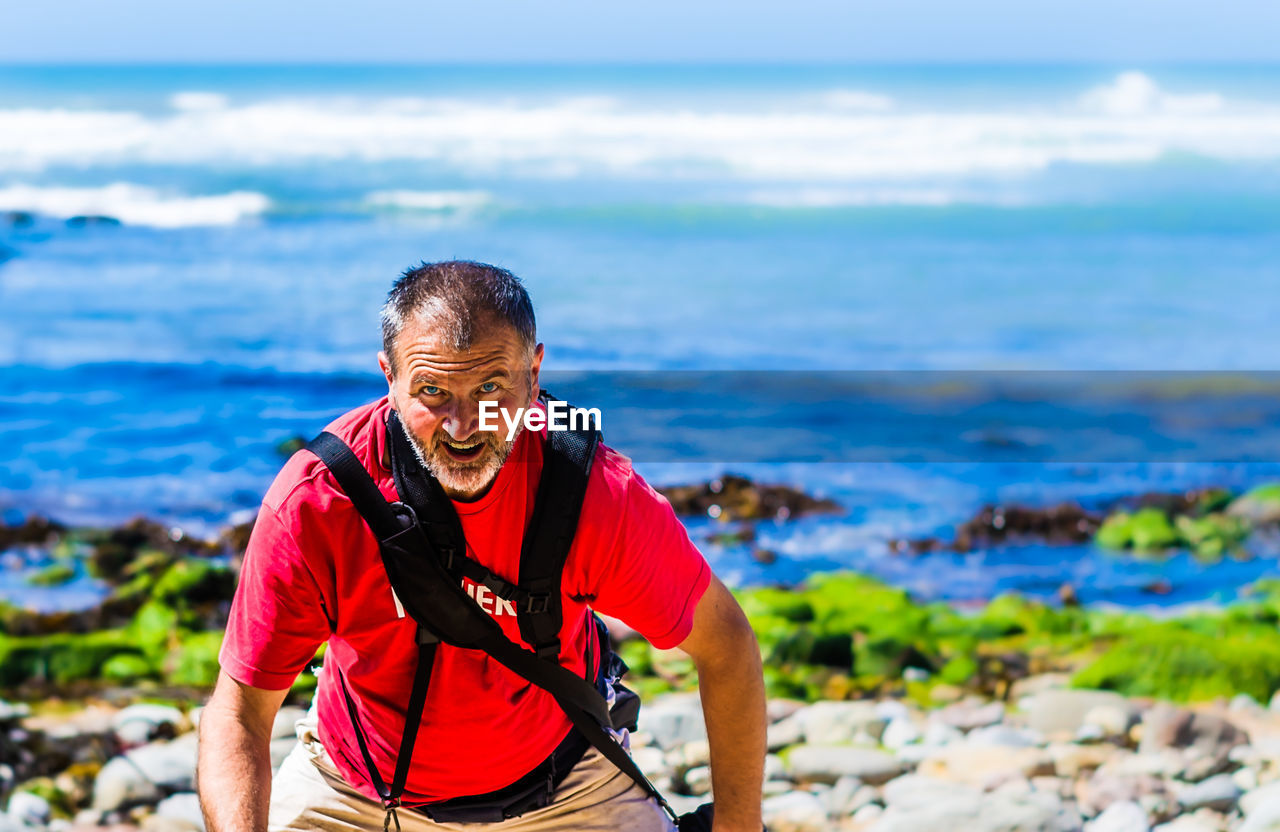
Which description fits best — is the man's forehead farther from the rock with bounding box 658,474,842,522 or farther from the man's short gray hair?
the rock with bounding box 658,474,842,522

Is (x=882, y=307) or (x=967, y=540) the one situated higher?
(x=882, y=307)

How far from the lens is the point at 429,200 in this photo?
100 feet

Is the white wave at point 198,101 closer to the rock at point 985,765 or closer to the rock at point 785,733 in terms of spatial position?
the rock at point 785,733

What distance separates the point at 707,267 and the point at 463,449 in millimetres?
24002

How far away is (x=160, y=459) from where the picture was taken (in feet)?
45.7

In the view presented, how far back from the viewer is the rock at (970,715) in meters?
6.13

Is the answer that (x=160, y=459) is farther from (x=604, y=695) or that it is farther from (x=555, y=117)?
(x=555, y=117)

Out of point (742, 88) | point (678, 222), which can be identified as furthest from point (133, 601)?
point (742, 88)

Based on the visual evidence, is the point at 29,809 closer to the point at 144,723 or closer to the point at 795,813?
the point at 144,723

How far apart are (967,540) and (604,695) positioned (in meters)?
7.84

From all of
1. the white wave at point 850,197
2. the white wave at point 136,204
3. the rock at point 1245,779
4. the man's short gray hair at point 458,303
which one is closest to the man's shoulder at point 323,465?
the man's short gray hair at point 458,303

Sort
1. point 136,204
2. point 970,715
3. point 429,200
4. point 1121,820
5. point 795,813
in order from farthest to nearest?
point 429,200 < point 136,204 < point 970,715 < point 795,813 < point 1121,820

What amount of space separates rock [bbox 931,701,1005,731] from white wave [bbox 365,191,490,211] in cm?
2488

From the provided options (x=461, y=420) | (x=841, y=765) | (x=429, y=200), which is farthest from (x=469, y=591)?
(x=429, y=200)
